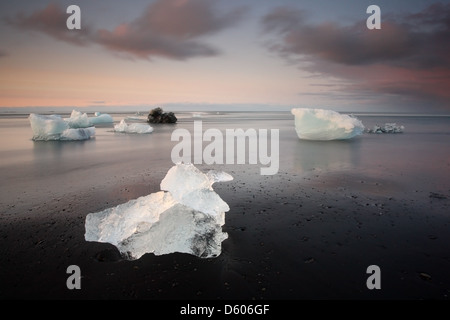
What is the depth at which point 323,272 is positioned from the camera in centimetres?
289

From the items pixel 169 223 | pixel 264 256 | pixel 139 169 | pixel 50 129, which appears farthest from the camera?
pixel 50 129

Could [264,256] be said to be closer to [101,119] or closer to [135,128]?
[135,128]

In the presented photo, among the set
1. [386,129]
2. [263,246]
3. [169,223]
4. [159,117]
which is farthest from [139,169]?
[159,117]

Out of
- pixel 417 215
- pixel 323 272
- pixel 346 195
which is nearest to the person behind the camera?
pixel 323 272

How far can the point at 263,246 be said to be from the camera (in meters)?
3.40

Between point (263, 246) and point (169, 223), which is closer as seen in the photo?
point (263, 246)

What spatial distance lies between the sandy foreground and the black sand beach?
13 mm

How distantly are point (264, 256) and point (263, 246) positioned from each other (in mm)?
226

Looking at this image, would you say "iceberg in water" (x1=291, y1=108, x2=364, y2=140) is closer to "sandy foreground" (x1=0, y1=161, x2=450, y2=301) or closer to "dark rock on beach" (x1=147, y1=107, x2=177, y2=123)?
"sandy foreground" (x1=0, y1=161, x2=450, y2=301)

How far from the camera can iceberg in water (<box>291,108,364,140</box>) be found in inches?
546

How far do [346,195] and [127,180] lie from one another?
5.47 m

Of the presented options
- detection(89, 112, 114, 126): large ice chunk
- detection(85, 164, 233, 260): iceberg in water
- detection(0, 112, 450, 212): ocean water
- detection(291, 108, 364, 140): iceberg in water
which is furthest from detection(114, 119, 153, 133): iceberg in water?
detection(85, 164, 233, 260): iceberg in water
